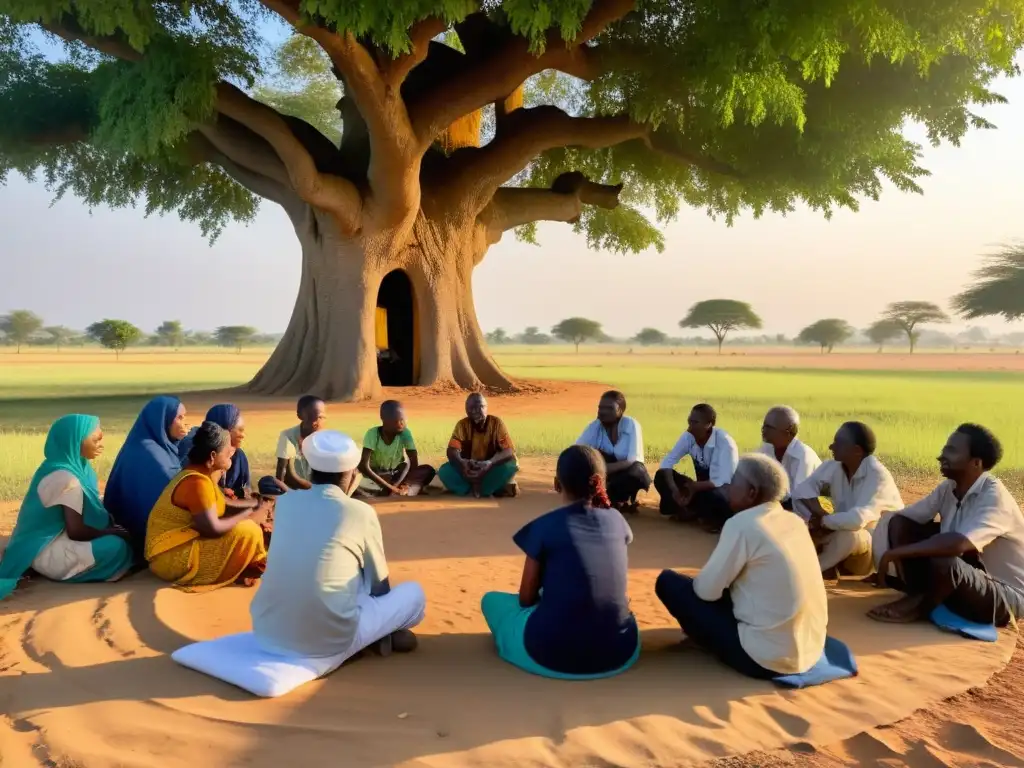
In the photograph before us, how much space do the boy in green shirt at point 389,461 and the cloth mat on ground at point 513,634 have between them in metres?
3.90

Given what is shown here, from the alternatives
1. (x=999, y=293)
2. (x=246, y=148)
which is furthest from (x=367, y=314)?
(x=999, y=293)

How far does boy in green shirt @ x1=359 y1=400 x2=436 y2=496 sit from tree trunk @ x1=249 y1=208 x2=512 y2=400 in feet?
28.6

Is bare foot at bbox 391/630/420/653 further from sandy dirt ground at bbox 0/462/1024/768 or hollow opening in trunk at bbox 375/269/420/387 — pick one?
hollow opening in trunk at bbox 375/269/420/387

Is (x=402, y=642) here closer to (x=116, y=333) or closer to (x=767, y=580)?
(x=767, y=580)

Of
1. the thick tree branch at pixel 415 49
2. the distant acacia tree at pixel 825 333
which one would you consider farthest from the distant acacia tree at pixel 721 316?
the thick tree branch at pixel 415 49

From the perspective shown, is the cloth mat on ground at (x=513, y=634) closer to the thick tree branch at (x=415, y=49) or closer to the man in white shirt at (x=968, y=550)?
the man in white shirt at (x=968, y=550)

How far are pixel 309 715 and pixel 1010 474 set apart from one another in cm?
958

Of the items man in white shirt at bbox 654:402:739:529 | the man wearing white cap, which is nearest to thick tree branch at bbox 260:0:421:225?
man in white shirt at bbox 654:402:739:529

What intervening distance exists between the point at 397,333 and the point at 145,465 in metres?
17.7

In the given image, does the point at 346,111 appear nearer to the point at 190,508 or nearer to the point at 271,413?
the point at 271,413

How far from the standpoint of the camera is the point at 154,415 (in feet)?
18.4

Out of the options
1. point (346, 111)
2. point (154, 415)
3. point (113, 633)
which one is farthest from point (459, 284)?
point (113, 633)

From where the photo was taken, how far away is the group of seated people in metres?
3.85

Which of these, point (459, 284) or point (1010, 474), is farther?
point (459, 284)
